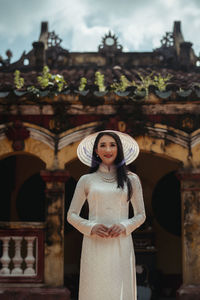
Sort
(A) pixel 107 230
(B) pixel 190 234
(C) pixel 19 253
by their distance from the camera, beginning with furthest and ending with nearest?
1. (C) pixel 19 253
2. (B) pixel 190 234
3. (A) pixel 107 230

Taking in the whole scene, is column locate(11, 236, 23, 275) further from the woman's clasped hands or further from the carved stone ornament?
the woman's clasped hands

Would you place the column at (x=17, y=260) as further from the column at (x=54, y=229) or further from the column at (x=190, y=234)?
the column at (x=190, y=234)

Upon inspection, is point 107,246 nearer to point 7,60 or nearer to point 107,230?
point 107,230

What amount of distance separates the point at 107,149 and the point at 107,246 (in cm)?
84

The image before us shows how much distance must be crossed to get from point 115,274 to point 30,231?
3.94 m

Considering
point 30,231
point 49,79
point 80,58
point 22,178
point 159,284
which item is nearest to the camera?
point 30,231

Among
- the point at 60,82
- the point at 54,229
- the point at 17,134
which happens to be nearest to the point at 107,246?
the point at 54,229

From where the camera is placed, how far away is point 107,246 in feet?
11.0

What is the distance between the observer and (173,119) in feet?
23.7

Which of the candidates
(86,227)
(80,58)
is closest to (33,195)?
(80,58)

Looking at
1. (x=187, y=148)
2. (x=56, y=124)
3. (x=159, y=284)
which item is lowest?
(x=159, y=284)

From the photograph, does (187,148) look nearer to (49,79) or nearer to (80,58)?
(49,79)

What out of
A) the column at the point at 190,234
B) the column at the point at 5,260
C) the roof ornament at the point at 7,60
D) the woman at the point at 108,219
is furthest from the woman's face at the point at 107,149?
the roof ornament at the point at 7,60

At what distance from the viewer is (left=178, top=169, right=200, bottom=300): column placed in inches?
262
